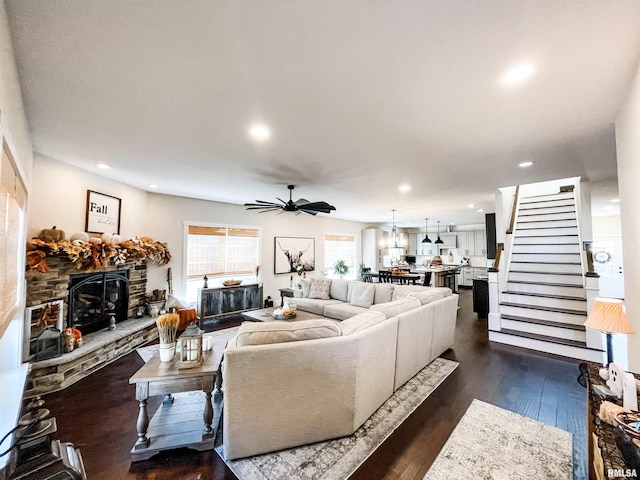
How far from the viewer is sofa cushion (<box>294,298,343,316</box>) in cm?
494

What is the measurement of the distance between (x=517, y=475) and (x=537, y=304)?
12.2ft

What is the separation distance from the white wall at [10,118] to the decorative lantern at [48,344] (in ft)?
0.54

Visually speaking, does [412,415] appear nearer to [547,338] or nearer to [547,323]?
[547,338]

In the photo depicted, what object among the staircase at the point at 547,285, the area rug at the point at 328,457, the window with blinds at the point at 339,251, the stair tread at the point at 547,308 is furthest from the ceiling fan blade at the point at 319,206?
the window with blinds at the point at 339,251

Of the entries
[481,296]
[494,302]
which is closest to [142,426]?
[494,302]

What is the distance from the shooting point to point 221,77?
168cm

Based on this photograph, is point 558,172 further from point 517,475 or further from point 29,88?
point 29,88

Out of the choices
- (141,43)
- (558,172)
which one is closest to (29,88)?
(141,43)

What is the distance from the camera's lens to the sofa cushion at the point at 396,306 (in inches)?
112

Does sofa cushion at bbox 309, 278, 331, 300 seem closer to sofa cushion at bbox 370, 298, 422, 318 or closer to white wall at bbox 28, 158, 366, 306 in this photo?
white wall at bbox 28, 158, 366, 306

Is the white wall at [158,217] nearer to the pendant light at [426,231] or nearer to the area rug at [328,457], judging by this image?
the pendant light at [426,231]

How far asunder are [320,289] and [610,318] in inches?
170

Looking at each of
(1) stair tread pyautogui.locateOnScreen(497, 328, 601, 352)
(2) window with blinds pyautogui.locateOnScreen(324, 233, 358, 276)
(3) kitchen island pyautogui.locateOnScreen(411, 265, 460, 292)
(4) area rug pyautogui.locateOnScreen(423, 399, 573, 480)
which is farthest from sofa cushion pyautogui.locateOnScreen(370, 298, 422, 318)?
(2) window with blinds pyautogui.locateOnScreen(324, 233, 358, 276)

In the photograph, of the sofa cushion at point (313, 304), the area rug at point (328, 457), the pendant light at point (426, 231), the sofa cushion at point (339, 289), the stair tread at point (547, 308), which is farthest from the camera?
the pendant light at point (426, 231)
